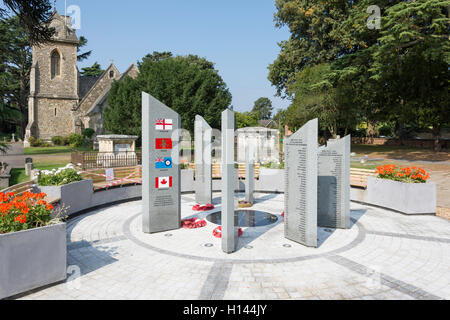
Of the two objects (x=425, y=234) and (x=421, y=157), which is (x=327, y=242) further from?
(x=421, y=157)

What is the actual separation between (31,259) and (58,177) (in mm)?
5613

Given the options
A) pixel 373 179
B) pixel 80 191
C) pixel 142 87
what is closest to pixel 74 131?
pixel 142 87

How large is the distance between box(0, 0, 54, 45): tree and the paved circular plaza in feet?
32.2

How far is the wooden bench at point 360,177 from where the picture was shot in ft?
42.2

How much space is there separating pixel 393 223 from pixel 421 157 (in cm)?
2174

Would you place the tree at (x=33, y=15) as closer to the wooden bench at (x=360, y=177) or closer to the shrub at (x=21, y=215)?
the shrub at (x=21, y=215)

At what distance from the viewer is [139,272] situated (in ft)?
19.5

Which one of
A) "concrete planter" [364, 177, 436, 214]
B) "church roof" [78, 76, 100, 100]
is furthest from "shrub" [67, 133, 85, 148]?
"concrete planter" [364, 177, 436, 214]

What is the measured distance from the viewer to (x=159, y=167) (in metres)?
8.68

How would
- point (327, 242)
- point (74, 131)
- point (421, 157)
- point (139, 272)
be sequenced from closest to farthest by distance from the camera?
point (139, 272)
point (327, 242)
point (421, 157)
point (74, 131)

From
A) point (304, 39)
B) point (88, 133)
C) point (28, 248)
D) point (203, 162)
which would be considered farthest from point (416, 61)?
point (88, 133)

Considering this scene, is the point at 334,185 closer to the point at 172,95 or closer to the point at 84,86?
the point at 172,95

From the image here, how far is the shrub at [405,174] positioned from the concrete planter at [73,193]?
11.4 metres

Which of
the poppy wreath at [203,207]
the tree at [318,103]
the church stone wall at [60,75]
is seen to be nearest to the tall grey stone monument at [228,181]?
the poppy wreath at [203,207]
